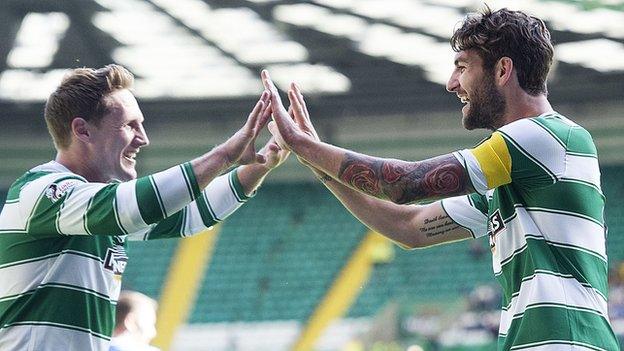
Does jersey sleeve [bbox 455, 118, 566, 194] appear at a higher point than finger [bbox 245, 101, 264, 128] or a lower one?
higher

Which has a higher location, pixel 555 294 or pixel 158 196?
pixel 555 294

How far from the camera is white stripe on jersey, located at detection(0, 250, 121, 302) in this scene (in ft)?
9.30

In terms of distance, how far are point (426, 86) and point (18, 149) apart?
7.08 m

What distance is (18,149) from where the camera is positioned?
1800cm

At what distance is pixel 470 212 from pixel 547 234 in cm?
62

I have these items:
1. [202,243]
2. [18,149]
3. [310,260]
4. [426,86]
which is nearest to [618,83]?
[426,86]

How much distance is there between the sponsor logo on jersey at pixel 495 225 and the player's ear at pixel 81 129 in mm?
1192

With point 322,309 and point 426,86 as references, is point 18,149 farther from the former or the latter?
point 426,86

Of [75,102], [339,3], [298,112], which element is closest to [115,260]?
[75,102]

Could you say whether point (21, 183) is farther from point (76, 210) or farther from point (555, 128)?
point (555, 128)

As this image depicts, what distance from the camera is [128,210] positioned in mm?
2703

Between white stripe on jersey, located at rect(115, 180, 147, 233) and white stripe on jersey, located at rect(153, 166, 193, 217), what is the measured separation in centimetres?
7

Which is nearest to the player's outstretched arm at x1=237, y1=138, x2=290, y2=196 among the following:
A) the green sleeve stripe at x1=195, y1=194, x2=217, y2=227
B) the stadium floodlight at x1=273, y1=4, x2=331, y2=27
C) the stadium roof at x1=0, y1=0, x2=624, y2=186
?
the green sleeve stripe at x1=195, y1=194, x2=217, y2=227

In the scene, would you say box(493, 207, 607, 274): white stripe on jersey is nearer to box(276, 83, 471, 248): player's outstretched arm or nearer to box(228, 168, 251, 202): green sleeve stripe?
box(276, 83, 471, 248): player's outstretched arm
